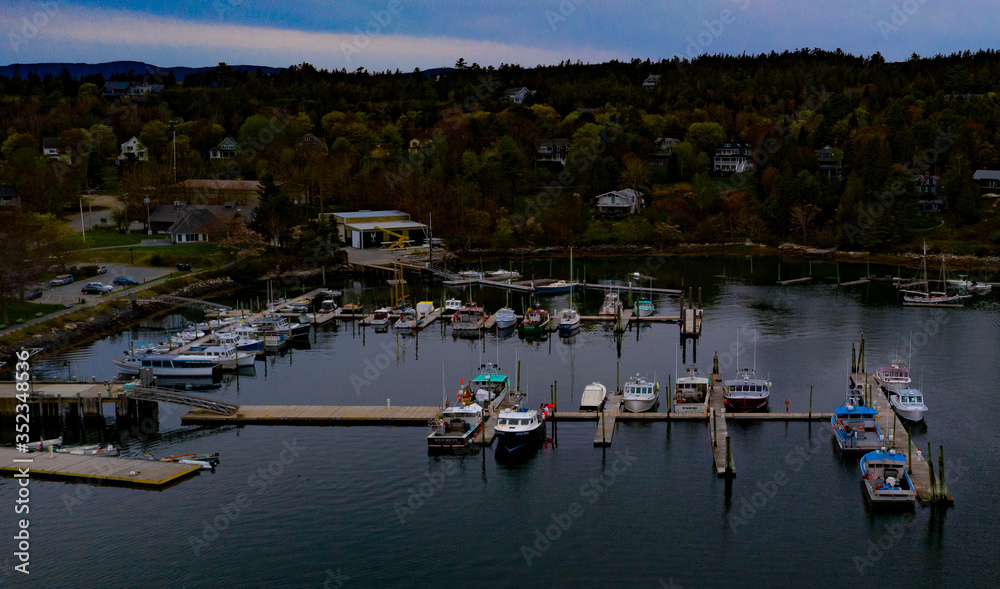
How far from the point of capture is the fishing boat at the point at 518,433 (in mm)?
43156

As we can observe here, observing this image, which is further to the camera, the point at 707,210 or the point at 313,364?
the point at 707,210

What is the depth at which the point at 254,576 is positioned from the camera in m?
32.9

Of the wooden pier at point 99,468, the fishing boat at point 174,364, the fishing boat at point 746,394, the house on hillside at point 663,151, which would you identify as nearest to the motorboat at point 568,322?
the fishing boat at point 746,394

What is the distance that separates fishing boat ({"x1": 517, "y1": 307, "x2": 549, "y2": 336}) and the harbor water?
10.1 meters

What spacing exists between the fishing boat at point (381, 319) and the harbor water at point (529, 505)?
13484 millimetres

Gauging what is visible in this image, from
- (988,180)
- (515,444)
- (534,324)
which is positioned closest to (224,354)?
(534,324)

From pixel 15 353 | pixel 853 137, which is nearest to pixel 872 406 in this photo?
pixel 15 353

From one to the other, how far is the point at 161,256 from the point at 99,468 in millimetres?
53001

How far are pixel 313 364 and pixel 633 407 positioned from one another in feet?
74.8

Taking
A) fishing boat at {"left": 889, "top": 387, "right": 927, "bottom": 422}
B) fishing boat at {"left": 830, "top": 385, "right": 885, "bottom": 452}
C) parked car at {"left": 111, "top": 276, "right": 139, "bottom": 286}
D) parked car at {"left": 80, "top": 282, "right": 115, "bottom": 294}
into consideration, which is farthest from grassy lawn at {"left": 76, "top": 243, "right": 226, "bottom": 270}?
fishing boat at {"left": 889, "top": 387, "right": 927, "bottom": 422}

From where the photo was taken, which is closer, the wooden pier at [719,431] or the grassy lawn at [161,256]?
the wooden pier at [719,431]

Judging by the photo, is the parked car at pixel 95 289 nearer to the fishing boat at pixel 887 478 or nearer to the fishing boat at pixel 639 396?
the fishing boat at pixel 639 396

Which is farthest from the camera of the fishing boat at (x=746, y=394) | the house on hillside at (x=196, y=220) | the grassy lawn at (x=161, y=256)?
the house on hillside at (x=196, y=220)

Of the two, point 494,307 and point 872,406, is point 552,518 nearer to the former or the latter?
point 872,406
